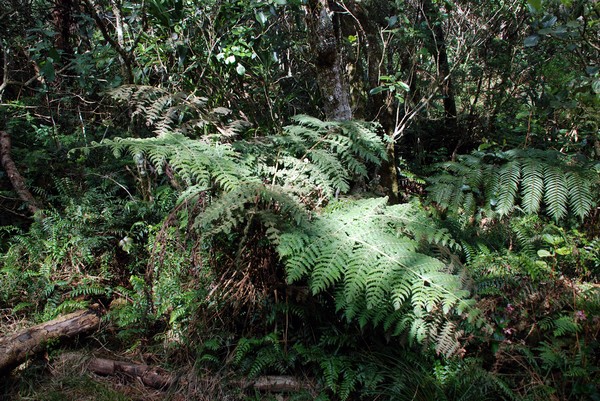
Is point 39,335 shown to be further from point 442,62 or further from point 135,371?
point 442,62

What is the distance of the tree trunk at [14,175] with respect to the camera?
401cm

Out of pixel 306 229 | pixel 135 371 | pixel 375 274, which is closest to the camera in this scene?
pixel 375 274

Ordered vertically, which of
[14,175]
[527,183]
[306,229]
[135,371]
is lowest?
[135,371]

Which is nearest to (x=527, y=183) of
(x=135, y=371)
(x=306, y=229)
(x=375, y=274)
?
(x=375, y=274)

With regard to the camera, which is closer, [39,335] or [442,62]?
[39,335]

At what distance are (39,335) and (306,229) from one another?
6.28ft

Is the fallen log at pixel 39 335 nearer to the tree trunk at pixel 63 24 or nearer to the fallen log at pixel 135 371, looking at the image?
the fallen log at pixel 135 371

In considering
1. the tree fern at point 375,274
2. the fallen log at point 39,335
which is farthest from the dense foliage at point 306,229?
the fallen log at point 39,335

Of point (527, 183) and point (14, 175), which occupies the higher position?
point (527, 183)

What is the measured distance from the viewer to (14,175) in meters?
4.16

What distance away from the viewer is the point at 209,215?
213cm

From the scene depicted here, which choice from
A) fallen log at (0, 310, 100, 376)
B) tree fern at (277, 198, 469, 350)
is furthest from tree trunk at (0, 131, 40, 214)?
tree fern at (277, 198, 469, 350)

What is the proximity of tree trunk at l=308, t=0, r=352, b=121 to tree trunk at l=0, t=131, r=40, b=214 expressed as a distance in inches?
111

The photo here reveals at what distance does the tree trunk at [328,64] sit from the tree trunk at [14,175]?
2818mm
